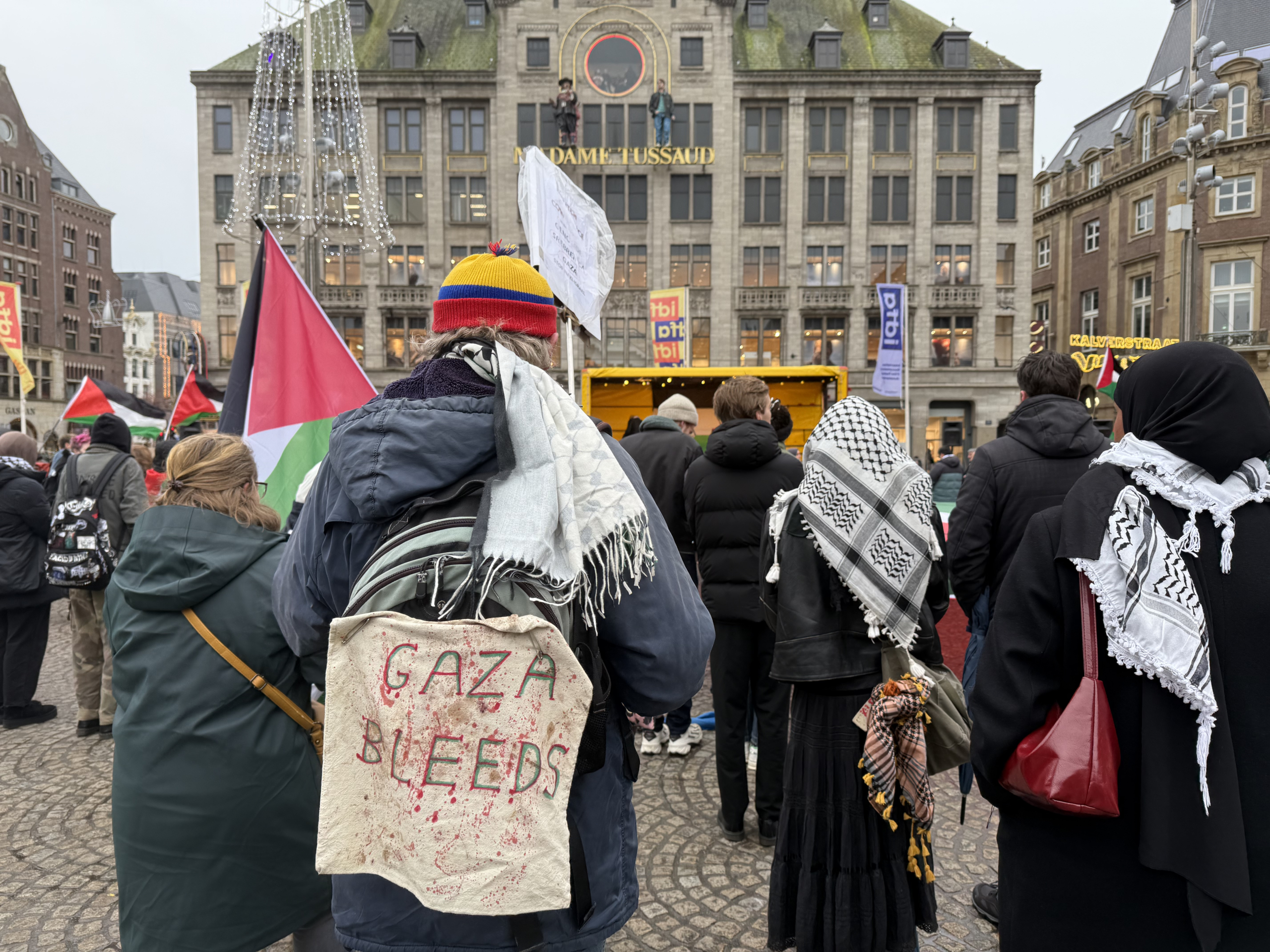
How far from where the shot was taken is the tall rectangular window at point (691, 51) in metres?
33.9

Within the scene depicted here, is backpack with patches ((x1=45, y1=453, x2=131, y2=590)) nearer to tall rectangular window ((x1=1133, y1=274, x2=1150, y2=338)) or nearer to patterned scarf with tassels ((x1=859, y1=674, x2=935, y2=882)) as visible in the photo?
patterned scarf with tassels ((x1=859, y1=674, x2=935, y2=882))

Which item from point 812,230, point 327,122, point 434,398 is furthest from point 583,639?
point 812,230

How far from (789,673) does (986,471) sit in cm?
151

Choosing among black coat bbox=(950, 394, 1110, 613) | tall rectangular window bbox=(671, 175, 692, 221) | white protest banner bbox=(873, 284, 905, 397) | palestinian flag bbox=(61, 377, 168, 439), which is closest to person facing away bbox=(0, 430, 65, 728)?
palestinian flag bbox=(61, 377, 168, 439)

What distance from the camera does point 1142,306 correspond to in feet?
119

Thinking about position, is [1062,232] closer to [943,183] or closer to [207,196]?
[943,183]

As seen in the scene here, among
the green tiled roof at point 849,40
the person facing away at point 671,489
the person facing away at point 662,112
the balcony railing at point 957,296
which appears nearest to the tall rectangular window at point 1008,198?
the balcony railing at point 957,296

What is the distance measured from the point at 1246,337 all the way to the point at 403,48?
38387 millimetres

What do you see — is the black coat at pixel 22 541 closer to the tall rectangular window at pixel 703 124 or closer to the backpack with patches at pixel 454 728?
the backpack with patches at pixel 454 728

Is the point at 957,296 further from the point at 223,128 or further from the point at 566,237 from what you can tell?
the point at 223,128

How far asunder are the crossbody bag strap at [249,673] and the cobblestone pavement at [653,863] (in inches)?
58.9

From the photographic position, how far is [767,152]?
34625mm

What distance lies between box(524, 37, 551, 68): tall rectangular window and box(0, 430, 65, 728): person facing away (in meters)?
33.0

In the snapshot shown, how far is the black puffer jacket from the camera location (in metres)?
4.09
